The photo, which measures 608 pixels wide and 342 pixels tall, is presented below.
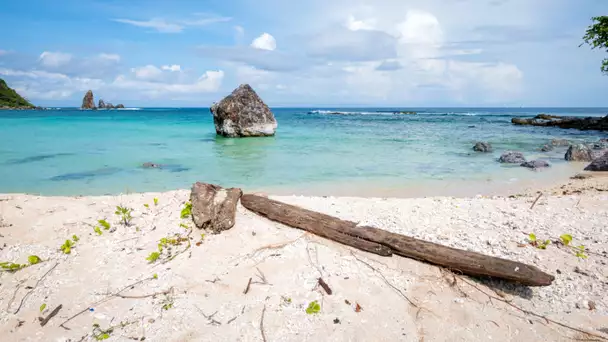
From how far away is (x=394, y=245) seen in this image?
181 inches

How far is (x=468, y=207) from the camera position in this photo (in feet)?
21.8

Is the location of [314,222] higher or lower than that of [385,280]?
higher

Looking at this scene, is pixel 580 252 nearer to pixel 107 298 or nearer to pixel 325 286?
pixel 325 286

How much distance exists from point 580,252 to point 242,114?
2098cm

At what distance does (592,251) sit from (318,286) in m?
3.66

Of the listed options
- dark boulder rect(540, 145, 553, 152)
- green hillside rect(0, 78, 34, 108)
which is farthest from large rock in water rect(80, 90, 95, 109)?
dark boulder rect(540, 145, 553, 152)

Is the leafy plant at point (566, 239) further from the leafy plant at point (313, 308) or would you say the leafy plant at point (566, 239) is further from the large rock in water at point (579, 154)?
the large rock in water at point (579, 154)

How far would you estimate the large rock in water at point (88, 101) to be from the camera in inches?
4488

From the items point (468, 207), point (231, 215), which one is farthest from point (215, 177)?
point (468, 207)

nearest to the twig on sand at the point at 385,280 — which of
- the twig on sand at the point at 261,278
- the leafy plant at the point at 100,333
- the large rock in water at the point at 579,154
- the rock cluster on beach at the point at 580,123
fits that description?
the twig on sand at the point at 261,278

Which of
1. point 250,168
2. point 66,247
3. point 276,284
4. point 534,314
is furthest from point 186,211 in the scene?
point 250,168

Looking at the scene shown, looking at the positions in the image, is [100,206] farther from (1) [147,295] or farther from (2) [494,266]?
(2) [494,266]

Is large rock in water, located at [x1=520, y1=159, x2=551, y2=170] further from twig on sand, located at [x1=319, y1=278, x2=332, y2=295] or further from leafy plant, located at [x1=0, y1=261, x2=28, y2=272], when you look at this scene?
leafy plant, located at [x1=0, y1=261, x2=28, y2=272]

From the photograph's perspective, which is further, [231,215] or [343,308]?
[231,215]
